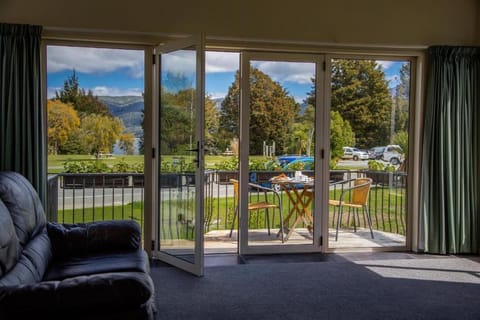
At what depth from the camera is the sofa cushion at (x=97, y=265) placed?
2621 mm

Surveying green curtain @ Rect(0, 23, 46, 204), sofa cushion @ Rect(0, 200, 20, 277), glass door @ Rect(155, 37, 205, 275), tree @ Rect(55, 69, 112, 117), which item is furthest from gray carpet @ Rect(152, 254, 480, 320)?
tree @ Rect(55, 69, 112, 117)

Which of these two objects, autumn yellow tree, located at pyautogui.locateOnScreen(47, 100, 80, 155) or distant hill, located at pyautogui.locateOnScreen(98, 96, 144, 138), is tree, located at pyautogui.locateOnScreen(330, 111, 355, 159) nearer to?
distant hill, located at pyautogui.locateOnScreen(98, 96, 144, 138)

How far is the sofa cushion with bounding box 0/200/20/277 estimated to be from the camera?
7.01 ft

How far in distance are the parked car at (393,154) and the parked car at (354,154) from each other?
0.24m

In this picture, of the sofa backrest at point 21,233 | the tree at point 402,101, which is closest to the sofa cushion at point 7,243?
the sofa backrest at point 21,233

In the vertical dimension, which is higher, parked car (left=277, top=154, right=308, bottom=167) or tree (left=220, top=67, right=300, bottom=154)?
tree (left=220, top=67, right=300, bottom=154)

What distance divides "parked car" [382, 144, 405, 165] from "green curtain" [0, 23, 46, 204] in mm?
3568

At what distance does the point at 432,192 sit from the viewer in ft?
15.3

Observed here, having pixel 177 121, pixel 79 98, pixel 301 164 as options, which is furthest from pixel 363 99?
pixel 79 98

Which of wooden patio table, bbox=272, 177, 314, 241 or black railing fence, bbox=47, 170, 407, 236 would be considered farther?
→ wooden patio table, bbox=272, 177, 314, 241

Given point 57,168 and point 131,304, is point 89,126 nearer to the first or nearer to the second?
point 57,168

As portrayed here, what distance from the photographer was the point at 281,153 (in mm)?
4699

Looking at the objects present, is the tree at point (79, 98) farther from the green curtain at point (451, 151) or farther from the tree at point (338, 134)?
the green curtain at point (451, 151)

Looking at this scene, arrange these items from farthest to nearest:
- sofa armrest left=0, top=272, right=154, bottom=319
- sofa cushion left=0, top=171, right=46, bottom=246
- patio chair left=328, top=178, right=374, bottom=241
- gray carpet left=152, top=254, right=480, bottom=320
Result: patio chair left=328, top=178, right=374, bottom=241, gray carpet left=152, top=254, right=480, bottom=320, sofa cushion left=0, top=171, right=46, bottom=246, sofa armrest left=0, top=272, right=154, bottom=319
